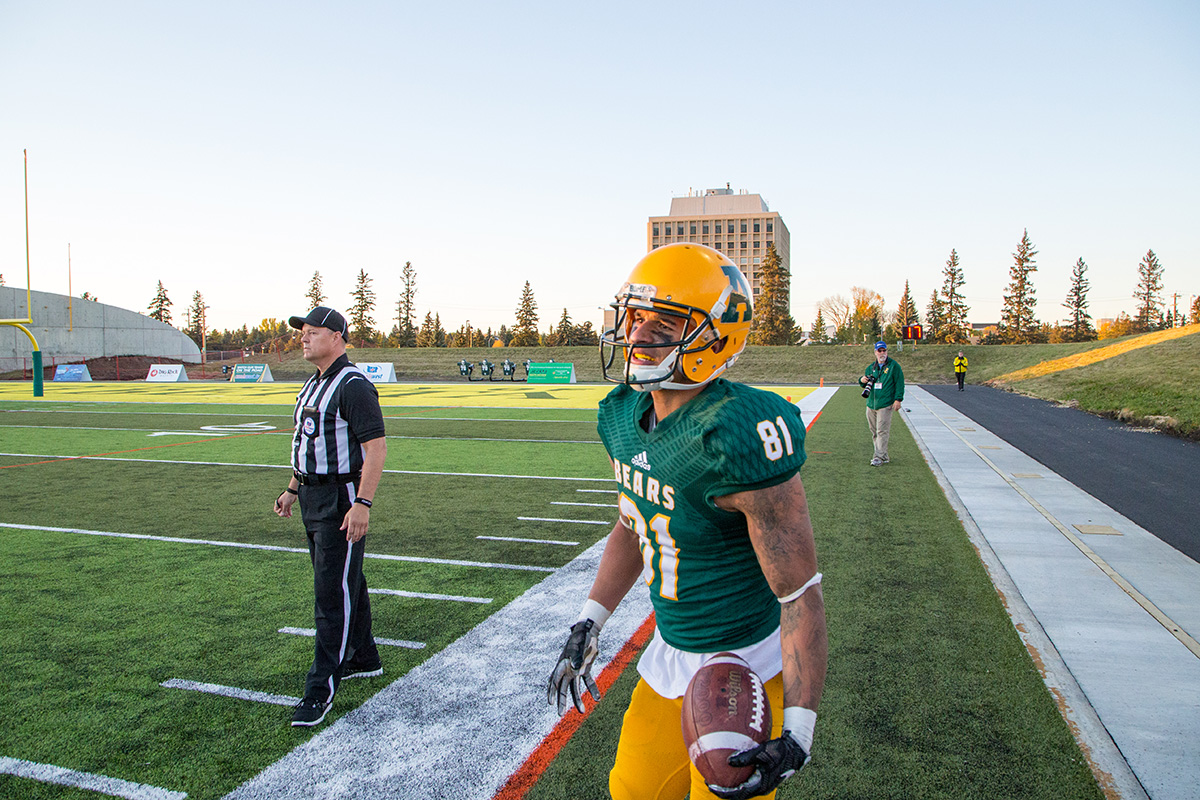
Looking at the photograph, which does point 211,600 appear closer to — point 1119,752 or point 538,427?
point 1119,752

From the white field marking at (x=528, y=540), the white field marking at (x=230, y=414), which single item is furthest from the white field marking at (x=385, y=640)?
the white field marking at (x=230, y=414)

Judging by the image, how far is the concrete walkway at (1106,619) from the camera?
3.24 metres

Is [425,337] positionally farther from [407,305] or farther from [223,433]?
[223,433]

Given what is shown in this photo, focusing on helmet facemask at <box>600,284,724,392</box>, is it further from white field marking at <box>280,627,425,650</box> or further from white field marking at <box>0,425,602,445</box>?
white field marking at <box>0,425,602,445</box>

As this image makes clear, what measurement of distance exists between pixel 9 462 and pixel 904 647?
1347 cm

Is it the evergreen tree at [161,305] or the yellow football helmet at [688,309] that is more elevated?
the evergreen tree at [161,305]

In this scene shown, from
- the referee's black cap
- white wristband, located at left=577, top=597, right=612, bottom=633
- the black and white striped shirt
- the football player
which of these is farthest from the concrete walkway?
the referee's black cap

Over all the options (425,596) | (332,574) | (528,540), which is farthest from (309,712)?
(528,540)

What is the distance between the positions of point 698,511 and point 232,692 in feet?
10.2

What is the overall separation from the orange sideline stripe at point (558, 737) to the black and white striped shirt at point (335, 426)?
1630mm

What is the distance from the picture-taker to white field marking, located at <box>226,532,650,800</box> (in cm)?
297

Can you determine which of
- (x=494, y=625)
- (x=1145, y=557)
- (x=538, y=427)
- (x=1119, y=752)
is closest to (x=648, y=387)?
(x=1119, y=752)

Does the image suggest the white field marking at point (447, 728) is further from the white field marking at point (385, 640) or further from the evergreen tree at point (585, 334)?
the evergreen tree at point (585, 334)

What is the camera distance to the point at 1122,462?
1164 centimetres
